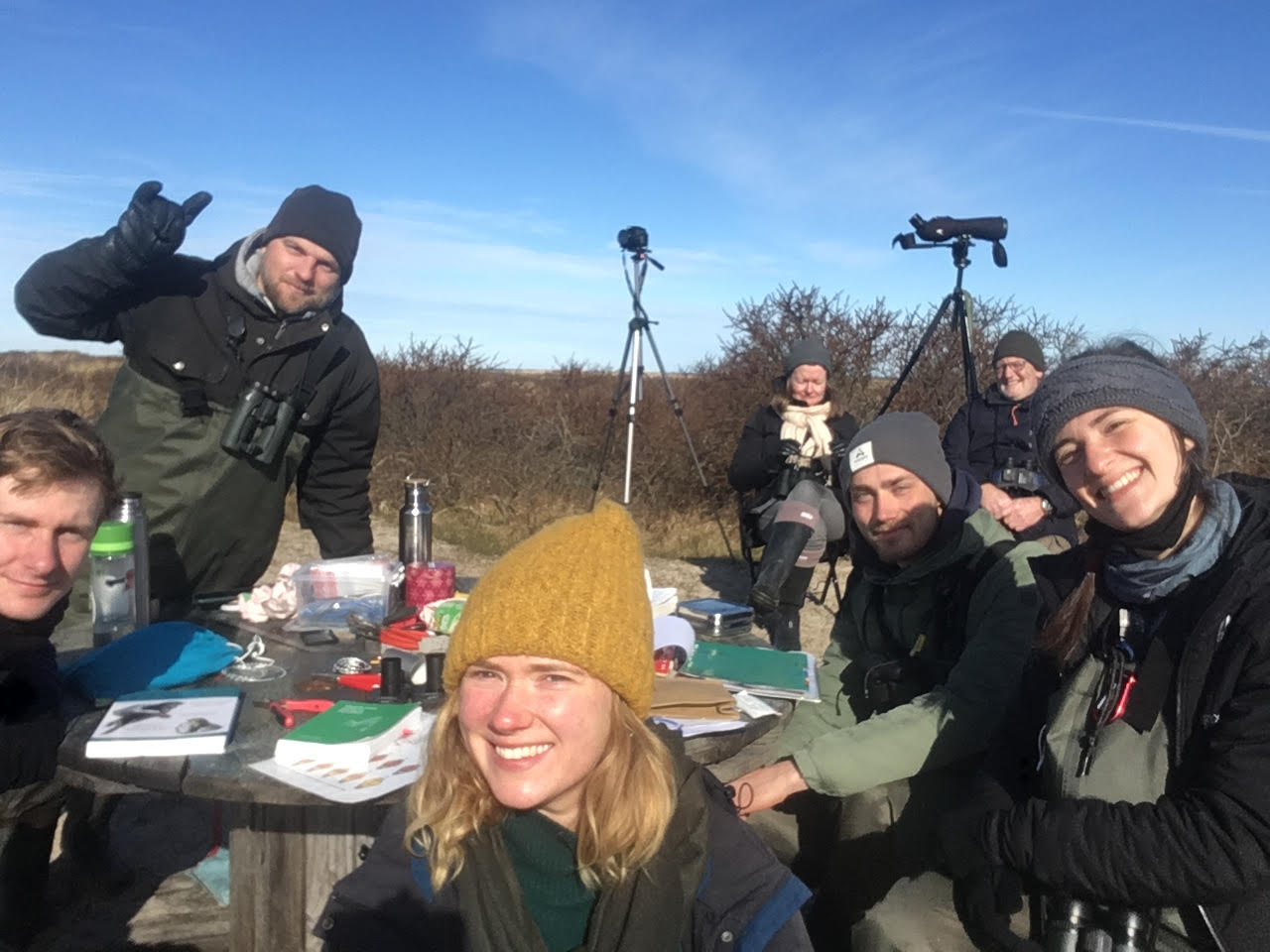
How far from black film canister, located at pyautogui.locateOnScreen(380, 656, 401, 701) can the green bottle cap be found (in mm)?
844

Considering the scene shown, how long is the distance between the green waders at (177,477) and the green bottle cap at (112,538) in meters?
0.89

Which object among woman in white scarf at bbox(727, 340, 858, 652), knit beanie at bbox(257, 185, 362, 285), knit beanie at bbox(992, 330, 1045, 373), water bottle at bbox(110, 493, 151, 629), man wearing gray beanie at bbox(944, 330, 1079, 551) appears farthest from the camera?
knit beanie at bbox(992, 330, 1045, 373)

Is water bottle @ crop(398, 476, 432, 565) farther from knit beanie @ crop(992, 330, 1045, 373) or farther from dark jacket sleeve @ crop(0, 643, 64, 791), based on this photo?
knit beanie @ crop(992, 330, 1045, 373)

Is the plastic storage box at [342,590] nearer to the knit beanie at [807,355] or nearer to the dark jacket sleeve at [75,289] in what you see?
the dark jacket sleeve at [75,289]

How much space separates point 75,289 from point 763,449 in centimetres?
380

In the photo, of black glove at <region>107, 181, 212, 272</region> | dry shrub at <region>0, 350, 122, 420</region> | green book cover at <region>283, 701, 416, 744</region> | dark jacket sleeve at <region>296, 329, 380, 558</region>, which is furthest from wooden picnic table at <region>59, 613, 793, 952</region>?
dry shrub at <region>0, 350, 122, 420</region>

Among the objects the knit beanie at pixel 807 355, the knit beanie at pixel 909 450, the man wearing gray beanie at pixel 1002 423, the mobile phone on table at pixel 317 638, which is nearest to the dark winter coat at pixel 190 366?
the mobile phone on table at pixel 317 638

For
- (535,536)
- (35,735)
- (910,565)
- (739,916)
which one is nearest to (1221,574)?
(910,565)

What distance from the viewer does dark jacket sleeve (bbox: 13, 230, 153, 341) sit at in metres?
3.35

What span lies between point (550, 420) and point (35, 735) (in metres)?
10.5

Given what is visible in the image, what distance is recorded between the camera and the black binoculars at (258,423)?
3.45 meters

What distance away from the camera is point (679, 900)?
1.57 metres

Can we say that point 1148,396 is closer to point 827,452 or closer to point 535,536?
point 535,536

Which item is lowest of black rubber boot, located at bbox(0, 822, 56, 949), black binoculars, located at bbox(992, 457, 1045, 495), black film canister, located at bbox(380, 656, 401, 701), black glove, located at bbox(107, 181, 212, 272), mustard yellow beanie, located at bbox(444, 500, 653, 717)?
black rubber boot, located at bbox(0, 822, 56, 949)
